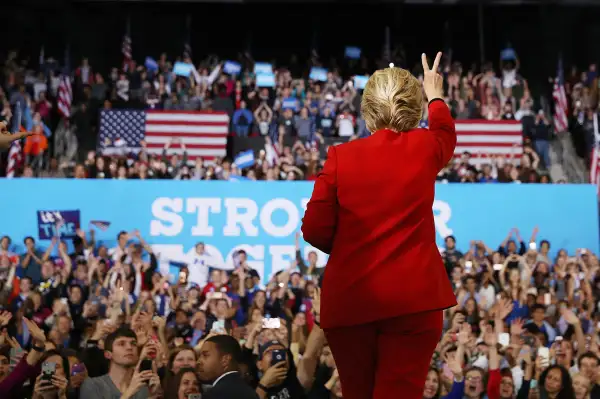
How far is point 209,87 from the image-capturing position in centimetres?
1714

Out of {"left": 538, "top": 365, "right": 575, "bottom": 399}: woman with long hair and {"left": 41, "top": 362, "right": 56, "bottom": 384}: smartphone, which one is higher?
{"left": 41, "top": 362, "right": 56, "bottom": 384}: smartphone

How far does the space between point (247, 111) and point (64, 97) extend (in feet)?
11.5

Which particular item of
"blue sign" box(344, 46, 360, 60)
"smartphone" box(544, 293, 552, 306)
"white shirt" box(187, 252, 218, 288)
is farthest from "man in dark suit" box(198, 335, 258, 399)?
"blue sign" box(344, 46, 360, 60)

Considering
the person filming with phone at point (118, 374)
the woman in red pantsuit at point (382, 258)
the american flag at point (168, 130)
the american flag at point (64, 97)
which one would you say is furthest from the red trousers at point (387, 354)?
the american flag at point (64, 97)

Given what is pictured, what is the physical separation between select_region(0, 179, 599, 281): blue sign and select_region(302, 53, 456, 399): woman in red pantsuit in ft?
29.2

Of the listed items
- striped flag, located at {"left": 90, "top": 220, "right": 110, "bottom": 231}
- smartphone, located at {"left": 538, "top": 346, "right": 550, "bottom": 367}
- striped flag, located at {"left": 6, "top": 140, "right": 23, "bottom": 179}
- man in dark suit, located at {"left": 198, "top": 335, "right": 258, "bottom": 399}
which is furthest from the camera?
striped flag, located at {"left": 6, "top": 140, "right": 23, "bottom": 179}

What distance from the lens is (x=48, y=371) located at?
4738mm

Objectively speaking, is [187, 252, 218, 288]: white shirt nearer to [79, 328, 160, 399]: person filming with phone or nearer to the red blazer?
[79, 328, 160, 399]: person filming with phone

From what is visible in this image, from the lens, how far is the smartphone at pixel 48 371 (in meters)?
4.71

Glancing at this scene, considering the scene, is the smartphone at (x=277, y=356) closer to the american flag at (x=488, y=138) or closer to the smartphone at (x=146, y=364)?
the smartphone at (x=146, y=364)

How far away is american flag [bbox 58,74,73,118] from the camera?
1620 centimetres

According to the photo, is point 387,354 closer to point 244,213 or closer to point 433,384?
point 433,384

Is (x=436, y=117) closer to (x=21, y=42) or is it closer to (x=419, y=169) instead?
(x=419, y=169)

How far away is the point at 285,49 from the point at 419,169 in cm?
1907
